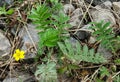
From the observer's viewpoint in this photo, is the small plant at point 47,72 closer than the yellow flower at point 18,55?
Yes

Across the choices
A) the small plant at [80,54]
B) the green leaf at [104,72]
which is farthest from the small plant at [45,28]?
the green leaf at [104,72]

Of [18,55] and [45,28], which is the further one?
[45,28]

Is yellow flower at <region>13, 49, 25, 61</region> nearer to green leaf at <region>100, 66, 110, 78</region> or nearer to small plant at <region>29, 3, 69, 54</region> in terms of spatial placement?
small plant at <region>29, 3, 69, 54</region>

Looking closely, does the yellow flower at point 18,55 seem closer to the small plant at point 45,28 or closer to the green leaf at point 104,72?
the small plant at point 45,28

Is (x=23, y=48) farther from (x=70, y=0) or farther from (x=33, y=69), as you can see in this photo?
(x=70, y=0)

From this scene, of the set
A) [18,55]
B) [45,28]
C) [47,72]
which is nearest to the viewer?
[47,72]

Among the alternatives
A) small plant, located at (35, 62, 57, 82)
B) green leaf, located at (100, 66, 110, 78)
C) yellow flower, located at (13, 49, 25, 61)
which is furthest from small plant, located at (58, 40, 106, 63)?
yellow flower, located at (13, 49, 25, 61)

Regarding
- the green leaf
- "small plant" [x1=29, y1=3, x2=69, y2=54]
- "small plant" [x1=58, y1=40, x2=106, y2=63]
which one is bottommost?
the green leaf

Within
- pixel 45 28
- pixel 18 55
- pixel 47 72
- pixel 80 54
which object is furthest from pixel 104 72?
pixel 18 55

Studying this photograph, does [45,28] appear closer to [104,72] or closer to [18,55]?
[18,55]
